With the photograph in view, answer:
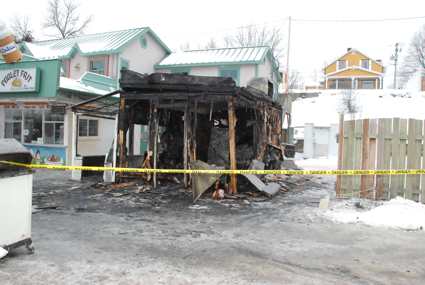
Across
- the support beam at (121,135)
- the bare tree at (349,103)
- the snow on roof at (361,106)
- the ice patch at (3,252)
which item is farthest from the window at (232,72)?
the bare tree at (349,103)

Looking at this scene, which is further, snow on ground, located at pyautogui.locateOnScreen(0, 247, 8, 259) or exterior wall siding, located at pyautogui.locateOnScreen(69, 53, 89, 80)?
exterior wall siding, located at pyautogui.locateOnScreen(69, 53, 89, 80)

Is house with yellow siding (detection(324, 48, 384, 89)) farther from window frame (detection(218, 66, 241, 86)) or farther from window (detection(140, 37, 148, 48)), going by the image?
window (detection(140, 37, 148, 48))

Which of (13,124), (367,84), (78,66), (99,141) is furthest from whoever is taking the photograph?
(367,84)

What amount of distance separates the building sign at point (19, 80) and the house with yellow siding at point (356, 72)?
6095 cm

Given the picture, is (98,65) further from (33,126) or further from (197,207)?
(197,207)

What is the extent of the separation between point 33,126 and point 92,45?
952 centimetres

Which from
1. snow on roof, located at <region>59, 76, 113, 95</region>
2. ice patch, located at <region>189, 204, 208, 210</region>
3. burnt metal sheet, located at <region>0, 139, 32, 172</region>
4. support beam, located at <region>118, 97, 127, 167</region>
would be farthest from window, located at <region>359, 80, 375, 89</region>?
burnt metal sheet, located at <region>0, 139, 32, 172</region>

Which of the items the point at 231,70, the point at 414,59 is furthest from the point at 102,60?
the point at 414,59

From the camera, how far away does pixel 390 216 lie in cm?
714

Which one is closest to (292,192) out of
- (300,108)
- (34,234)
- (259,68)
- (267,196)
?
(267,196)

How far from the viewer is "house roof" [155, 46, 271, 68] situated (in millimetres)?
24470

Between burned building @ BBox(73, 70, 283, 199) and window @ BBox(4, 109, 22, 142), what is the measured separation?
4.11 m

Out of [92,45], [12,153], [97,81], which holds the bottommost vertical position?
[12,153]

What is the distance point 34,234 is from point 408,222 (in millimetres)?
6184
